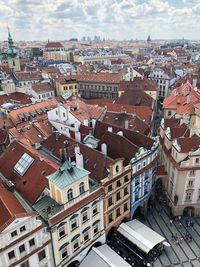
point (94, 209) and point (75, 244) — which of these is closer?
point (75, 244)

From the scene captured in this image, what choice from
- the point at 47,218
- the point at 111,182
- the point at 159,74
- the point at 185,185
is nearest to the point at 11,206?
the point at 47,218

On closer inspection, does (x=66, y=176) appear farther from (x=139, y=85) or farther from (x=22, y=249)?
(x=139, y=85)

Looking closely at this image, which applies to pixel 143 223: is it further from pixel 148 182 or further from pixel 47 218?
pixel 47 218

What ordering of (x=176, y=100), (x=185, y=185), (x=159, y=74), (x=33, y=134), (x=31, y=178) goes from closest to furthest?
(x=31, y=178), (x=185, y=185), (x=33, y=134), (x=176, y=100), (x=159, y=74)

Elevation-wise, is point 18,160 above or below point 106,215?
above

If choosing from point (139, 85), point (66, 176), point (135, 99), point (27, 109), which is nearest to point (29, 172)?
point (66, 176)

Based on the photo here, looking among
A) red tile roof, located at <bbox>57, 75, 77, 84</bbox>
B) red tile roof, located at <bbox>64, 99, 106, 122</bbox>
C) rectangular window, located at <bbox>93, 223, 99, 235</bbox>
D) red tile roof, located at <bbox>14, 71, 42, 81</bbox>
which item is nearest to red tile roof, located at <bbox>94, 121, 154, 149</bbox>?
red tile roof, located at <bbox>64, 99, 106, 122</bbox>
